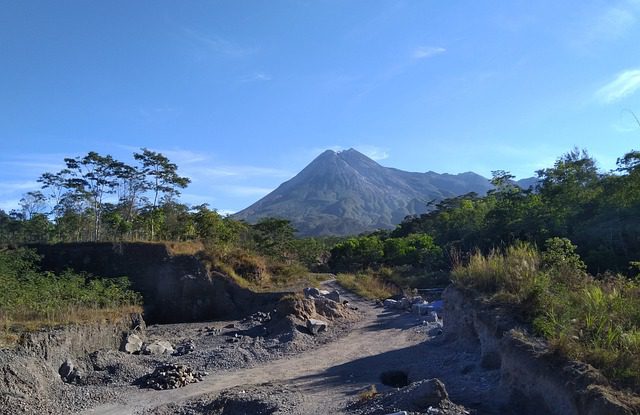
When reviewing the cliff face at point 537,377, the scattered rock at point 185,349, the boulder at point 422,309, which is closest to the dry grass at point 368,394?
the cliff face at point 537,377

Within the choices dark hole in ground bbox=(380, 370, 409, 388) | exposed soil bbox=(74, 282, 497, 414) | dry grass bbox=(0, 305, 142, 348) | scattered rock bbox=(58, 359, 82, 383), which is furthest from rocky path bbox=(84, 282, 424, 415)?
dry grass bbox=(0, 305, 142, 348)

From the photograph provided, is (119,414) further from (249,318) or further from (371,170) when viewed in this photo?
(371,170)

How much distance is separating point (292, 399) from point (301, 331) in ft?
24.4

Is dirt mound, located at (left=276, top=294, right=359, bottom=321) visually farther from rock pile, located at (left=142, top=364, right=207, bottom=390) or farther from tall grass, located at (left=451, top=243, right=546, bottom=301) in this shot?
tall grass, located at (left=451, top=243, right=546, bottom=301)

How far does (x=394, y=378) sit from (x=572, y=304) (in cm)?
494

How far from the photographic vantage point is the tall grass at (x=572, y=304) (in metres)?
6.40

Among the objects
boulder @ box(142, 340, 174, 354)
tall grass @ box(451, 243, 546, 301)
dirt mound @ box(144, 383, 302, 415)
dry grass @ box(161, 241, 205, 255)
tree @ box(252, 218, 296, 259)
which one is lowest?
dirt mound @ box(144, 383, 302, 415)

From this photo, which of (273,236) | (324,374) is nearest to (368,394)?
(324,374)

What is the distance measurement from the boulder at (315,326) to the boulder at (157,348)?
4678 millimetres

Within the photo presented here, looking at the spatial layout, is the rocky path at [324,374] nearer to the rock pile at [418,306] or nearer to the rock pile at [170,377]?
the rock pile at [170,377]

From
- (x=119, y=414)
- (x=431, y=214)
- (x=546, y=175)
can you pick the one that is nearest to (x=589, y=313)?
(x=119, y=414)

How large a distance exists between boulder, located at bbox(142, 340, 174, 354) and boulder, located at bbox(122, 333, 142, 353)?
0.19 metres

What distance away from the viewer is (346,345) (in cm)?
1634

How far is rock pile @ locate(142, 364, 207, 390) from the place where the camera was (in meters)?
12.4
